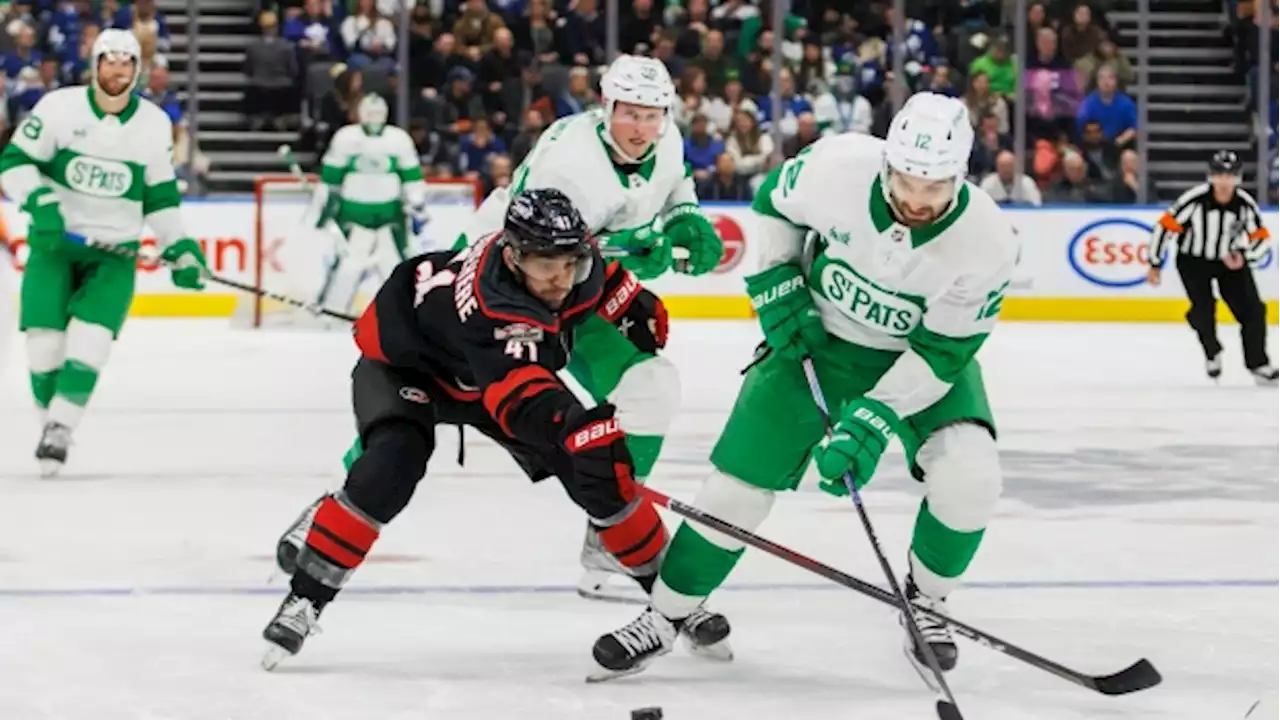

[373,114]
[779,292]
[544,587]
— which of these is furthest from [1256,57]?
[779,292]

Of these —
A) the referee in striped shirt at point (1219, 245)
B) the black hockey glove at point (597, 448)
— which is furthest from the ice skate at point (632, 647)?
the referee in striped shirt at point (1219, 245)

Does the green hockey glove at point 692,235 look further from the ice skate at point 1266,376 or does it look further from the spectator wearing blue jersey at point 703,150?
the spectator wearing blue jersey at point 703,150

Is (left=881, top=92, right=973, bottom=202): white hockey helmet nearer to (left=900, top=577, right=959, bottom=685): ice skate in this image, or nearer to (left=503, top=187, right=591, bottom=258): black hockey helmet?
(left=503, top=187, right=591, bottom=258): black hockey helmet

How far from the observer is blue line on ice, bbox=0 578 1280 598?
14.7 ft

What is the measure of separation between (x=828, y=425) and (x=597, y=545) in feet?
2.91

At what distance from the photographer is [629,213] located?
4.85 meters

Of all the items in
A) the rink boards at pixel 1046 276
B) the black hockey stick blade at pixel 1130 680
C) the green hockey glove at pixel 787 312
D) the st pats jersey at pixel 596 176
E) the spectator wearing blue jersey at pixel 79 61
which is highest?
the st pats jersey at pixel 596 176

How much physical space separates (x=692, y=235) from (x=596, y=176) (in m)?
0.33

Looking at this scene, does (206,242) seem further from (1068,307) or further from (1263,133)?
(1263,133)

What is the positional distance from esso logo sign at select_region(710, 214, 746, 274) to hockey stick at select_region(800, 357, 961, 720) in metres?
→ 8.90

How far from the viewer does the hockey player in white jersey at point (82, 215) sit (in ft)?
21.0

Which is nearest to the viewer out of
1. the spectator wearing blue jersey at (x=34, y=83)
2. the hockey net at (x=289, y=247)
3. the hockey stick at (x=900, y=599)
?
the hockey stick at (x=900, y=599)

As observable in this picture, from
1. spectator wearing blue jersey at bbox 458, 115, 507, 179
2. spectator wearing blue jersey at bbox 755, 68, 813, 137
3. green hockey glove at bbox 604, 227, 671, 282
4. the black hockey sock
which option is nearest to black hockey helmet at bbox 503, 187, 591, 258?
the black hockey sock

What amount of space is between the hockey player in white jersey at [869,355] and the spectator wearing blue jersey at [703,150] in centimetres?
902
